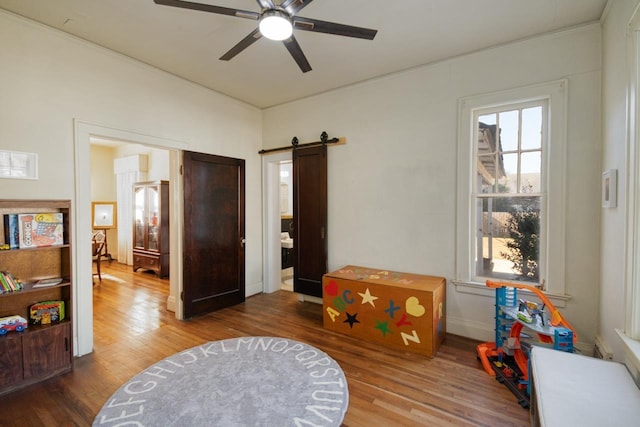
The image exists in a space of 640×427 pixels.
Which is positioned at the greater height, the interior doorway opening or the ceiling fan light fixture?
the ceiling fan light fixture

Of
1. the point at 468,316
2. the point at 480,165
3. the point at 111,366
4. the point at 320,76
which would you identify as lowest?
the point at 111,366

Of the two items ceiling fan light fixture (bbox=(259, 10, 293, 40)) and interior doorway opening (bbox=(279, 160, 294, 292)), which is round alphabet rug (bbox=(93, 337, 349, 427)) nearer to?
ceiling fan light fixture (bbox=(259, 10, 293, 40))

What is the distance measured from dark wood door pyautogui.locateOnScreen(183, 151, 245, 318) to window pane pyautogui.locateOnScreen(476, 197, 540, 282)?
10.7 ft

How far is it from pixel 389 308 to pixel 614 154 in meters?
2.26

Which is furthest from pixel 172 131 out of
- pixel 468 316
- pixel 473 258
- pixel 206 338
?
pixel 468 316

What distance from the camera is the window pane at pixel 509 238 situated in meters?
2.99

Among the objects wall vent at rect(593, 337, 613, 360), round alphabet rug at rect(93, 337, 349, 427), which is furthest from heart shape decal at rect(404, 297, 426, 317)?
wall vent at rect(593, 337, 613, 360)

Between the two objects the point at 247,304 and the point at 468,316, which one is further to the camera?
the point at 247,304

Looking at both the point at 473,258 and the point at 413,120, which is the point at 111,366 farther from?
the point at 413,120

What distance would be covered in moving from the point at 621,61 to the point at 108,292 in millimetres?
6803

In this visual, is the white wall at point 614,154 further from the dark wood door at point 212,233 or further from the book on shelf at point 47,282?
the book on shelf at point 47,282

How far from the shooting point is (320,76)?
373 cm

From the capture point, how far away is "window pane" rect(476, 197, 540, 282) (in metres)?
2.99

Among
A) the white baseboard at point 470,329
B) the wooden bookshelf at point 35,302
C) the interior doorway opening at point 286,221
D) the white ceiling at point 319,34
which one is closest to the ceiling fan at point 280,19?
the white ceiling at point 319,34
